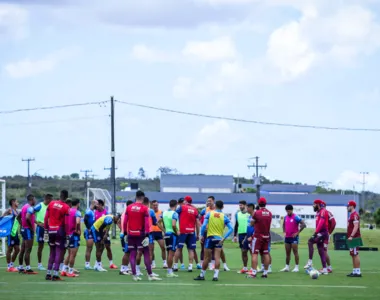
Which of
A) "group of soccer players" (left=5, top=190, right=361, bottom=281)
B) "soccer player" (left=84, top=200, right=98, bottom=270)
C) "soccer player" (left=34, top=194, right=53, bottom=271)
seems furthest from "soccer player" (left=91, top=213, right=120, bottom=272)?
"soccer player" (left=34, top=194, right=53, bottom=271)

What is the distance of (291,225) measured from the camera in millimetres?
24781

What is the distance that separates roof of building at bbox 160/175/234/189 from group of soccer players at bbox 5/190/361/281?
122m

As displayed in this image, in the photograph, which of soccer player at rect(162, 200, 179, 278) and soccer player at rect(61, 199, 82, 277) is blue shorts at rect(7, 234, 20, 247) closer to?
soccer player at rect(61, 199, 82, 277)

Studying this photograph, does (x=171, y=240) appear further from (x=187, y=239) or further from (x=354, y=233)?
(x=354, y=233)

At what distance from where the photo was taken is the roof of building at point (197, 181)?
5812 inches

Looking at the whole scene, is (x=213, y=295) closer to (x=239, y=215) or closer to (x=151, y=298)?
(x=151, y=298)

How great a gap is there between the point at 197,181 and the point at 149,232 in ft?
416

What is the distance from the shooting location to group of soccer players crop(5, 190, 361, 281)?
2053 centimetres

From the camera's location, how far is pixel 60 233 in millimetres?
20500

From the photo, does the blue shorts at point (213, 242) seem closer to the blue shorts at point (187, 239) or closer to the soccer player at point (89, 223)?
the blue shorts at point (187, 239)

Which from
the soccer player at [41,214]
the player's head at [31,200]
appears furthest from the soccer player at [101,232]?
the player's head at [31,200]

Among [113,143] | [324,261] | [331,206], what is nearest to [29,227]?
[324,261]

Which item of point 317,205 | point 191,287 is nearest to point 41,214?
point 191,287

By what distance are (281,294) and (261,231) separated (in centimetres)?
421
